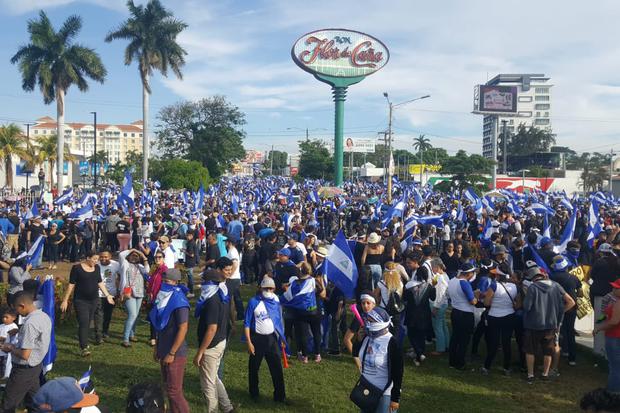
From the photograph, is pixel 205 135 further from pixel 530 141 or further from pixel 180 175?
pixel 530 141

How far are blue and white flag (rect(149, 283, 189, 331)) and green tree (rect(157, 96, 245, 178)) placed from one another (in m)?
60.4

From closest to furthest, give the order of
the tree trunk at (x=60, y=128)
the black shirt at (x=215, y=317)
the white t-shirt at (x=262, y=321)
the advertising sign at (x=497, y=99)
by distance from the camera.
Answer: the black shirt at (x=215, y=317), the white t-shirt at (x=262, y=321), the tree trunk at (x=60, y=128), the advertising sign at (x=497, y=99)

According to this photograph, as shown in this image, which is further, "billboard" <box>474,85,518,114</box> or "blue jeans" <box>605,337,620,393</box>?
"billboard" <box>474,85,518,114</box>

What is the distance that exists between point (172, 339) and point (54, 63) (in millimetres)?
35948

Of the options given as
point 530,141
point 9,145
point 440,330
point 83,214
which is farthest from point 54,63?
point 530,141

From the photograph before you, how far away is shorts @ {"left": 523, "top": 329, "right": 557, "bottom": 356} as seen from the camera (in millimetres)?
7004

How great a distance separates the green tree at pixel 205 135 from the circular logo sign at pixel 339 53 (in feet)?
45.9

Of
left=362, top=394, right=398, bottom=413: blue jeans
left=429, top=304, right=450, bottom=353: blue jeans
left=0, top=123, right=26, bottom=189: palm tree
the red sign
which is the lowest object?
left=429, top=304, right=450, bottom=353: blue jeans

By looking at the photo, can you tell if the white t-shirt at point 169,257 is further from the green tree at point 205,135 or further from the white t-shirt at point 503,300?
the green tree at point 205,135

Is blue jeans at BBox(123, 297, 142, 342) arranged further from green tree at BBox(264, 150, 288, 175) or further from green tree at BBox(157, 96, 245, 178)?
green tree at BBox(264, 150, 288, 175)

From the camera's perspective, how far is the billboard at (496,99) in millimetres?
82188

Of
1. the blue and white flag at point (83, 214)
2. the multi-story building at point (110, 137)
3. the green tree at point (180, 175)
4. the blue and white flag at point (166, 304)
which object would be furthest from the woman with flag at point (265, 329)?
the multi-story building at point (110, 137)

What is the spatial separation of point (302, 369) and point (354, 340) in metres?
2.02

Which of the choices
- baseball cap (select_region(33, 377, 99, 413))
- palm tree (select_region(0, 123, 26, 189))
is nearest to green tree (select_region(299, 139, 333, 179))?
palm tree (select_region(0, 123, 26, 189))
